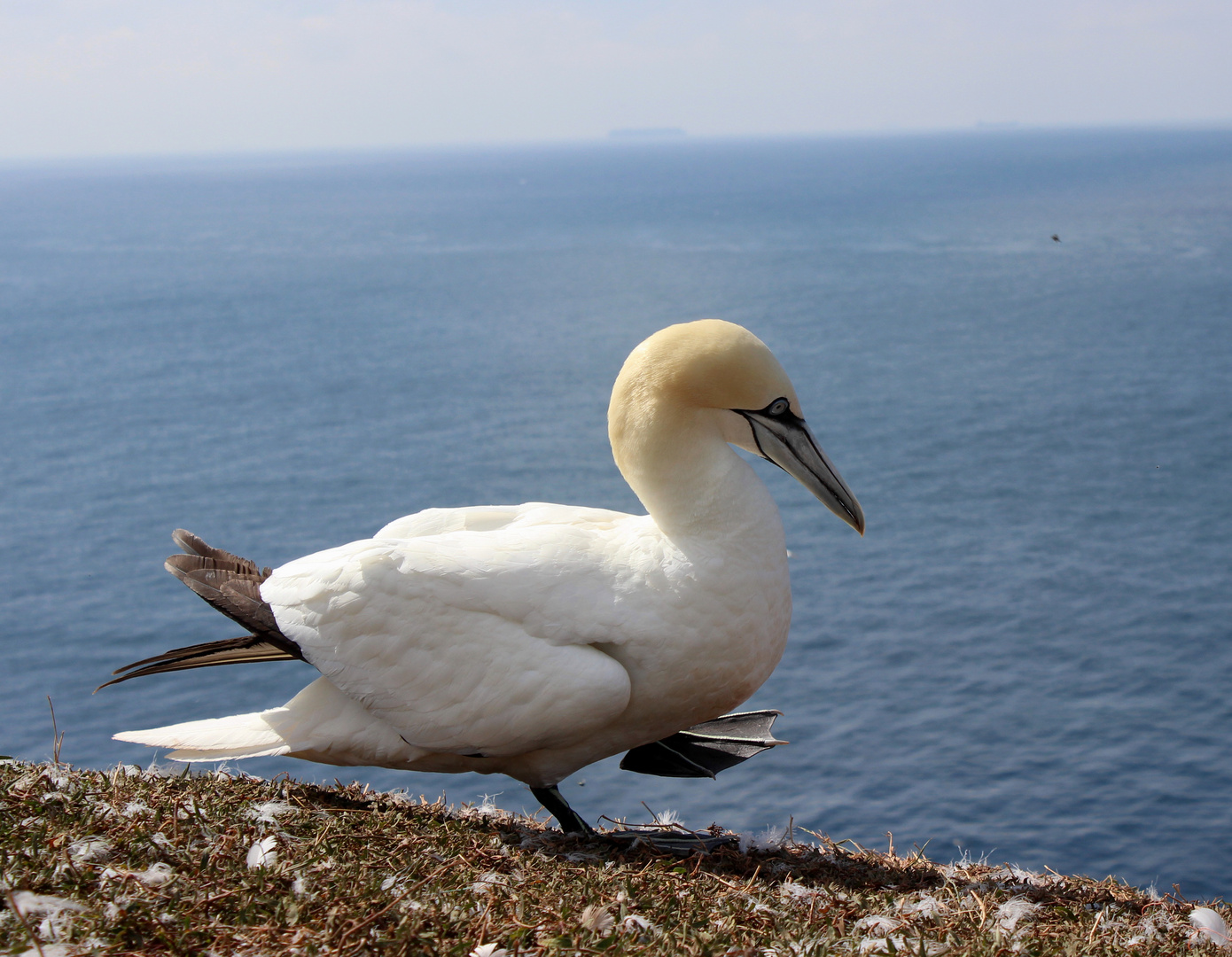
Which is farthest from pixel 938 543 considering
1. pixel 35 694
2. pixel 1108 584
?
pixel 35 694

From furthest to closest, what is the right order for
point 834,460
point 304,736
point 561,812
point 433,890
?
1. point 834,460
2. point 561,812
3. point 304,736
4. point 433,890

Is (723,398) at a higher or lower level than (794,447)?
higher

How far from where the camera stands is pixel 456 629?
512cm

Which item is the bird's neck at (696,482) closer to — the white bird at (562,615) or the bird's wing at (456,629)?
the white bird at (562,615)

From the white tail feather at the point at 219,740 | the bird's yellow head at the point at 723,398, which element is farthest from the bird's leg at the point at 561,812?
the bird's yellow head at the point at 723,398

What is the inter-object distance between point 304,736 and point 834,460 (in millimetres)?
52631

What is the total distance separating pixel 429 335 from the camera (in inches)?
3386

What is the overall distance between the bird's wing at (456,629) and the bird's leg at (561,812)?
1.27ft

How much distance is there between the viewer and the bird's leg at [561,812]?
5262 millimetres

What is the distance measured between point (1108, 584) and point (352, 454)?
121 ft

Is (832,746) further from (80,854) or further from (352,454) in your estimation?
(352,454)

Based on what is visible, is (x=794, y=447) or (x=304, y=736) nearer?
(x=304, y=736)

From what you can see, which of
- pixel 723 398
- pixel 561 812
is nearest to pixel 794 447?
pixel 723 398

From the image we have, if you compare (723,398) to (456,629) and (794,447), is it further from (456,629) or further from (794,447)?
(456,629)
